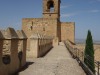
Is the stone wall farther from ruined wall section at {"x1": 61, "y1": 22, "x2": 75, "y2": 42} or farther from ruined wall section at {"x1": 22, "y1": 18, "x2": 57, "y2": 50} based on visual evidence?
ruined wall section at {"x1": 61, "y1": 22, "x2": 75, "y2": 42}

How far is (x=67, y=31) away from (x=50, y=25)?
4294mm

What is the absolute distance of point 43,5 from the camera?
43375 mm

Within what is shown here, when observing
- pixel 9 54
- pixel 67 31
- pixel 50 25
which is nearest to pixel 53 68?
pixel 9 54

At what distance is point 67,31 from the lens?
42.8 meters

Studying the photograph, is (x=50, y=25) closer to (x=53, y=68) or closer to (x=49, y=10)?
(x=49, y=10)

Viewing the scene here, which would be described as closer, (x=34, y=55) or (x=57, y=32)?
(x=34, y=55)

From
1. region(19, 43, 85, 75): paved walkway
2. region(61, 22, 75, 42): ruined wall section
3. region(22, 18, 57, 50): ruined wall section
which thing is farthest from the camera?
→ region(61, 22, 75, 42): ruined wall section

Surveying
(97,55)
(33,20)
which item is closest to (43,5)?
(33,20)

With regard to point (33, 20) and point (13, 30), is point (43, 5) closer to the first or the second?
point (33, 20)

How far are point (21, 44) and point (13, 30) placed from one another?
72.9 inches

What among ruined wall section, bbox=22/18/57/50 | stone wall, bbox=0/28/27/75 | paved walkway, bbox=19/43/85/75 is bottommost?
paved walkway, bbox=19/43/85/75

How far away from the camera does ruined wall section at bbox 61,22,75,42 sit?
42.7 m

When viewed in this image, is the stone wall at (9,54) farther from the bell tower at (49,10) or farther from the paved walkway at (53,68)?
the bell tower at (49,10)

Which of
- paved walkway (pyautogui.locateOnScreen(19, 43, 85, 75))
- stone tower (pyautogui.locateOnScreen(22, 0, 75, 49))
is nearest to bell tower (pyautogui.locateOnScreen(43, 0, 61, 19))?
stone tower (pyautogui.locateOnScreen(22, 0, 75, 49))
